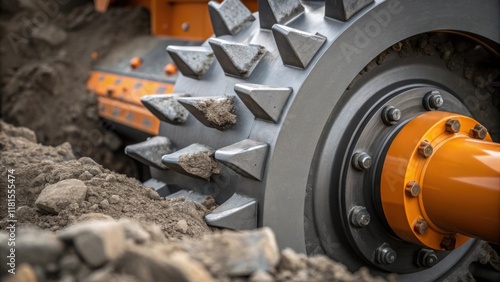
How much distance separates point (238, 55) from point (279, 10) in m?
0.18

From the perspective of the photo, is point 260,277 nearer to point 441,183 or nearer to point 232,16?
point 441,183

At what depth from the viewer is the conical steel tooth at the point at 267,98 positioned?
4.95 feet

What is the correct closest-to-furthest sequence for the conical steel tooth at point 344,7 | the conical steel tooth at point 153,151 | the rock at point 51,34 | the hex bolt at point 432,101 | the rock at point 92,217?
the rock at point 92,217, the conical steel tooth at point 344,7, the hex bolt at point 432,101, the conical steel tooth at point 153,151, the rock at point 51,34

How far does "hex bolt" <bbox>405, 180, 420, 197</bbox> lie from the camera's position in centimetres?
161

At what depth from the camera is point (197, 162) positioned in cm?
169

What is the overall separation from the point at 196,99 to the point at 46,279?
29.7 inches

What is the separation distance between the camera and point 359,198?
5.61 ft

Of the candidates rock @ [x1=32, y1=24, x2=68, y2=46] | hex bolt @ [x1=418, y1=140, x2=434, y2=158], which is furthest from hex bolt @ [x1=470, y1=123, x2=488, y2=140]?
rock @ [x1=32, y1=24, x2=68, y2=46]

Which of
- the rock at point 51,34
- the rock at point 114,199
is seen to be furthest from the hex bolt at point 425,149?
the rock at point 51,34

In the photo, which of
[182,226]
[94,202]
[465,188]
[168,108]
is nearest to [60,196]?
[94,202]

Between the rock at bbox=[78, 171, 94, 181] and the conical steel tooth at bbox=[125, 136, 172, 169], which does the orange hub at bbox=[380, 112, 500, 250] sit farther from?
the rock at bbox=[78, 171, 94, 181]

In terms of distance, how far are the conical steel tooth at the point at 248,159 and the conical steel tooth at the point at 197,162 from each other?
0.55ft

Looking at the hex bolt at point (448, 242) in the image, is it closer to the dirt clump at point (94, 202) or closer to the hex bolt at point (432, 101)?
the hex bolt at point (432, 101)

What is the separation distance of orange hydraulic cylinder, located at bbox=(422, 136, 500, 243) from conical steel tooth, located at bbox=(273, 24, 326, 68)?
17.0 inches
